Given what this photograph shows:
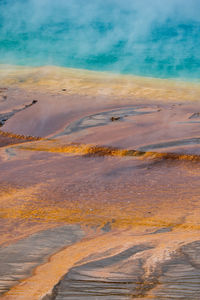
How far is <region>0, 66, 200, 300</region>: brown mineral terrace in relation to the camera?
0.75m

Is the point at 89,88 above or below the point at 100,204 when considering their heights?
above

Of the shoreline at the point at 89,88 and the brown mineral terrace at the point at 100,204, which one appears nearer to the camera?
the brown mineral terrace at the point at 100,204

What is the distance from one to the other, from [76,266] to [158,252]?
7.2 inches

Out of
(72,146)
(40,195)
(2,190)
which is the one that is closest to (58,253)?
(40,195)

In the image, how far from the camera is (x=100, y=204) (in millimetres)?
1229

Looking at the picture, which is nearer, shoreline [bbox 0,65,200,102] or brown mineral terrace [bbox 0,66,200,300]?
brown mineral terrace [bbox 0,66,200,300]

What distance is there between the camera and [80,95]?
144 inches

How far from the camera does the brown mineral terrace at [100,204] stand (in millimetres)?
752

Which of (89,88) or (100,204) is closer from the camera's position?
(100,204)

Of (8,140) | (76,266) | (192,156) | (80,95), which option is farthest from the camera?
(80,95)

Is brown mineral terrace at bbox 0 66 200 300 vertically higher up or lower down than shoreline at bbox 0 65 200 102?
lower down

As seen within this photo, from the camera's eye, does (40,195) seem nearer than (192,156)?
Yes

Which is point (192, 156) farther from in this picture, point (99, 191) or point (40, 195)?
point (40, 195)

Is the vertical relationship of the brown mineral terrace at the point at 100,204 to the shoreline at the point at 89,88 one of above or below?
below
